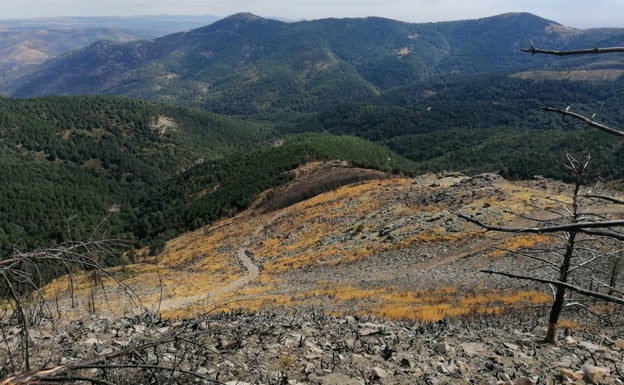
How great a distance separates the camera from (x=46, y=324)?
360 inches

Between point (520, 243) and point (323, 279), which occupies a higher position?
point (520, 243)

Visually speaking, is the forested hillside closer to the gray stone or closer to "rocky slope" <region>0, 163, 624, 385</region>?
"rocky slope" <region>0, 163, 624, 385</region>

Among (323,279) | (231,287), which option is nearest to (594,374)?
(323,279)

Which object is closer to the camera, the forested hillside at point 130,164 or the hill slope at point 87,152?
the forested hillside at point 130,164

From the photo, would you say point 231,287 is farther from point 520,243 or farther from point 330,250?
point 520,243

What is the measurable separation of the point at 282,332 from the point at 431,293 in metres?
13.8

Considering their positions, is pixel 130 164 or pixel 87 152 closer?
pixel 130 164

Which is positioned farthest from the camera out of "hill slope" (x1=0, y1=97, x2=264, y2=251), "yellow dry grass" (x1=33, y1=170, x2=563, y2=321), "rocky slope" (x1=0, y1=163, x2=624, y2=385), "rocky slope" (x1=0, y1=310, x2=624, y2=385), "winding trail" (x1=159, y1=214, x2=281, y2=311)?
"hill slope" (x1=0, y1=97, x2=264, y2=251)

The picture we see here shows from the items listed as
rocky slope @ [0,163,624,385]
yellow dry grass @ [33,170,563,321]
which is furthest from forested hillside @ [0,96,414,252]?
rocky slope @ [0,163,624,385]

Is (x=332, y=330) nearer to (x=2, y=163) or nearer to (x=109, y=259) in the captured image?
(x=109, y=259)

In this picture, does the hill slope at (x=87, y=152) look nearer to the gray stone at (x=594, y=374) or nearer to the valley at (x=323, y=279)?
the valley at (x=323, y=279)

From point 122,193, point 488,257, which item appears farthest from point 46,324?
point 122,193

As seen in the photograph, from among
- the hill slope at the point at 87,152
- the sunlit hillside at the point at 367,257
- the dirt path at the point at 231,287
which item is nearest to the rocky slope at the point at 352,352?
the sunlit hillside at the point at 367,257

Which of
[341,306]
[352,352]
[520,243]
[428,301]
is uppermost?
[352,352]
